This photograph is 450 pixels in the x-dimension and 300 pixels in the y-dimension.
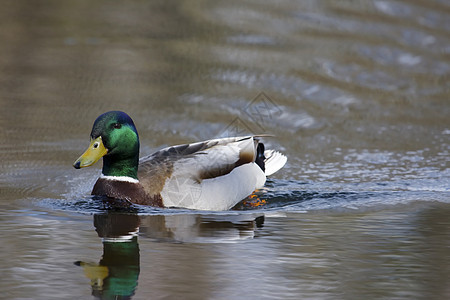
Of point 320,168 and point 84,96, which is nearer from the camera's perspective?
point 320,168

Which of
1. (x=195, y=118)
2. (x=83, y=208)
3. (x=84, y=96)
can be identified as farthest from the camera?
(x=84, y=96)

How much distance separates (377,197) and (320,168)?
4.03 feet

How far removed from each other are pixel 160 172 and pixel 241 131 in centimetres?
296

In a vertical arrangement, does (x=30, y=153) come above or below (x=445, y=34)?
below

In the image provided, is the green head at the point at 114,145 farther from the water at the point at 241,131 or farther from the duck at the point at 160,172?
the water at the point at 241,131

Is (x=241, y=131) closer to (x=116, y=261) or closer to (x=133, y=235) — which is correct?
(x=133, y=235)

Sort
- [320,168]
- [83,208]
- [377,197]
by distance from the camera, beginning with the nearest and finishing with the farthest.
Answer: [83,208], [377,197], [320,168]

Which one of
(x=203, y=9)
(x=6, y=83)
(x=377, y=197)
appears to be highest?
(x=203, y=9)

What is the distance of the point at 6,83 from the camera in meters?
10.9

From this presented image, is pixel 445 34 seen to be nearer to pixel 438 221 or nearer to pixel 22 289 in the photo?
pixel 438 221

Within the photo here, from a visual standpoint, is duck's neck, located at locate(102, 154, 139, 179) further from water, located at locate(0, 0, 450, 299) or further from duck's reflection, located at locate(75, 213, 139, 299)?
duck's reflection, located at locate(75, 213, 139, 299)

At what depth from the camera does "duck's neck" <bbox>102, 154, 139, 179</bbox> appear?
6.80 metres

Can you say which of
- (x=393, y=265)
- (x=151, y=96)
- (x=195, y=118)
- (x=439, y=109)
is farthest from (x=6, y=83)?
(x=393, y=265)

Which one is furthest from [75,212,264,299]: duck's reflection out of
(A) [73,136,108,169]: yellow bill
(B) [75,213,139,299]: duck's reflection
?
(A) [73,136,108,169]: yellow bill
